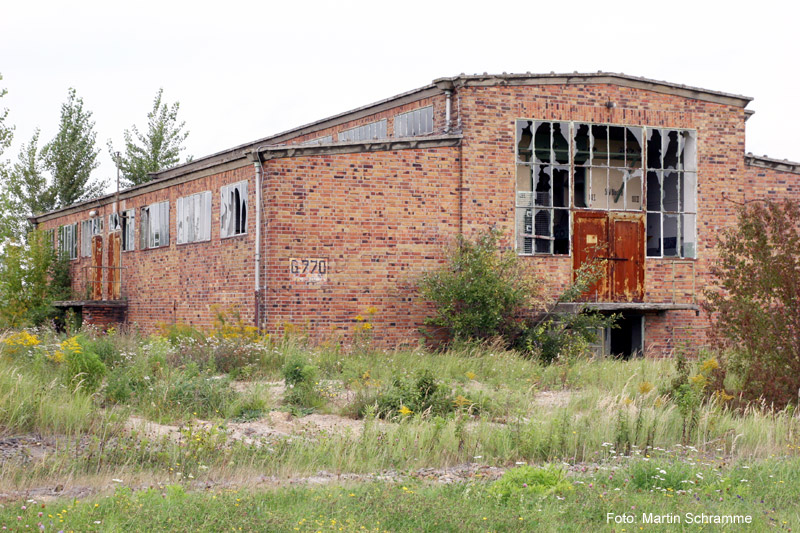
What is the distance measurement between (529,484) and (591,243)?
13.3 m

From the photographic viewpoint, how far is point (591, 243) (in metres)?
19.9

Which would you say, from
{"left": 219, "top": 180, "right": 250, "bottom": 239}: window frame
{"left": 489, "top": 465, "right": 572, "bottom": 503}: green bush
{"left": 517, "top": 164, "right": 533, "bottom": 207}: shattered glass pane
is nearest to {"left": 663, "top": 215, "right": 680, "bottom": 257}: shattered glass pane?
{"left": 517, "top": 164, "right": 533, "bottom": 207}: shattered glass pane

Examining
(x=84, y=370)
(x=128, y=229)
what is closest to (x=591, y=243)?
(x=84, y=370)

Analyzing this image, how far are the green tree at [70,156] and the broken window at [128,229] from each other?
18.2 meters

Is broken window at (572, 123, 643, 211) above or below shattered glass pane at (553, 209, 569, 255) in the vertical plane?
above

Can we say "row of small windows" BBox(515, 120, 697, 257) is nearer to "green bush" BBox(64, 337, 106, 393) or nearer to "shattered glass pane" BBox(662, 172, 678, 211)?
Result: "shattered glass pane" BBox(662, 172, 678, 211)

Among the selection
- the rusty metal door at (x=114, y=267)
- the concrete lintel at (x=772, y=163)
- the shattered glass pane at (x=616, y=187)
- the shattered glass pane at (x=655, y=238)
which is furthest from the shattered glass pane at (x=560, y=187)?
the rusty metal door at (x=114, y=267)

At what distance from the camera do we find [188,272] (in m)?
21.4

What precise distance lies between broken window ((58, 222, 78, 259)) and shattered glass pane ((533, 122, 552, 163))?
17502mm

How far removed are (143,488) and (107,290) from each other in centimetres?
2047

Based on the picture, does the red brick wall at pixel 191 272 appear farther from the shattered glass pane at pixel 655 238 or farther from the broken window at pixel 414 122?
the shattered glass pane at pixel 655 238

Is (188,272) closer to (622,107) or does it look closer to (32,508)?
(622,107)

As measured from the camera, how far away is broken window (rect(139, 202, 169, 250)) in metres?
23.0

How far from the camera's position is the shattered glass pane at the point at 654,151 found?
66.9 feet
